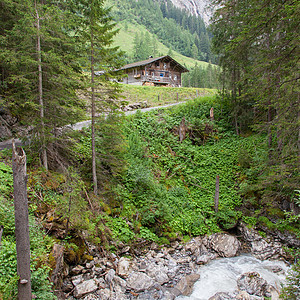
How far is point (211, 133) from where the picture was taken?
17750 millimetres

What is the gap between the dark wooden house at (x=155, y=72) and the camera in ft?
135

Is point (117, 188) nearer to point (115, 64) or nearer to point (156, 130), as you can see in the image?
point (115, 64)

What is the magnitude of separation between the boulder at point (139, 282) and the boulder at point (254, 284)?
11.9 feet

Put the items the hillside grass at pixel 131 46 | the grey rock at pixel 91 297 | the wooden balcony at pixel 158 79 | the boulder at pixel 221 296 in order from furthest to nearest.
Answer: the hillside grass at pixel 131 46 < the wooden balcony at pixel 158 79 < the boulder at pixel 221 296 < the grey rock at pixel 91 297

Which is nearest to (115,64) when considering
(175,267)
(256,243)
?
(175,267)

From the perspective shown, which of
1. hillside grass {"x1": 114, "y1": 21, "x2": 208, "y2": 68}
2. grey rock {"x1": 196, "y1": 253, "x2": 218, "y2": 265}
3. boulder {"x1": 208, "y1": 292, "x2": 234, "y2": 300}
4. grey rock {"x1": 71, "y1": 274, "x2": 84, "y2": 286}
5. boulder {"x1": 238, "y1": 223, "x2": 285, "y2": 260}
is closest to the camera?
grey rock {"x1": 71, "y1": 274, "x2": 84, "y2": 286}

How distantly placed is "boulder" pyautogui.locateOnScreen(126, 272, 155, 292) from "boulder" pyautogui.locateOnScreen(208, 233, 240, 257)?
172 inches

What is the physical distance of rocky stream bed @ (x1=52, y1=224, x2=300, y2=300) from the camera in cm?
650

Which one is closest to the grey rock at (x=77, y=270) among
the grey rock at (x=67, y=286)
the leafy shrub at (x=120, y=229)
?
the grey rock at (x=67, y=286)

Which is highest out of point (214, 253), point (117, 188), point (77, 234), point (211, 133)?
point (211, 133)

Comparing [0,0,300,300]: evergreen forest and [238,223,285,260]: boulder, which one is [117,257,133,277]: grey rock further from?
[238,223,285,260]: boulder

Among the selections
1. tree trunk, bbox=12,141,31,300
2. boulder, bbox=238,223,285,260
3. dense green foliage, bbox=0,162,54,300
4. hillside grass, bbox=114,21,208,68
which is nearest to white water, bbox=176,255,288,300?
boulder, bbox=238,223,285,260

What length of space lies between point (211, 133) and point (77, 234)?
13784 mm

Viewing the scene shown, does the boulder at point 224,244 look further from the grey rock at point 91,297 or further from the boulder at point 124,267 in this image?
the grey rock at point 91,297
